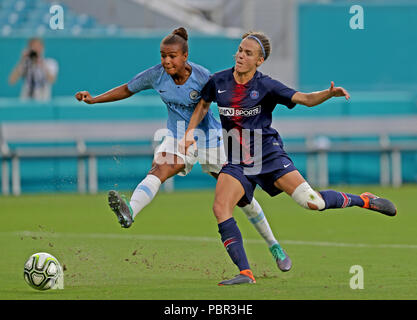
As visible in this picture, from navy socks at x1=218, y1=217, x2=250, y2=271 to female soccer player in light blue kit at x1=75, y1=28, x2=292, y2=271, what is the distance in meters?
0.75

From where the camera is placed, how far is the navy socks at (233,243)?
27.5ft

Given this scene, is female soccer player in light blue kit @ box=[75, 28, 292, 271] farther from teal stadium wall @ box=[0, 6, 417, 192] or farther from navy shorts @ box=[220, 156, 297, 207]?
teal stadium wall @ box=[0, 6, 417, 192]

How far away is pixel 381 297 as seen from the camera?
757 cm

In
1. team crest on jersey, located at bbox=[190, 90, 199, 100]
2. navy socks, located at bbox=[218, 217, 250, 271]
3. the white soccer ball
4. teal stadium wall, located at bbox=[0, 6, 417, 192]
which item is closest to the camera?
the white soccer ball

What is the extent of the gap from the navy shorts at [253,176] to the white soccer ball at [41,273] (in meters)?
1.61

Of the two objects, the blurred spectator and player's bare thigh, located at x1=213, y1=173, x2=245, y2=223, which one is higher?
the blurred spectator

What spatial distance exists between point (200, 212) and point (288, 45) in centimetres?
767

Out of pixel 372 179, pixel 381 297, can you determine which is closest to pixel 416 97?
pixel 372 179

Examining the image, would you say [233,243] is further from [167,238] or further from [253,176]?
[167,238]

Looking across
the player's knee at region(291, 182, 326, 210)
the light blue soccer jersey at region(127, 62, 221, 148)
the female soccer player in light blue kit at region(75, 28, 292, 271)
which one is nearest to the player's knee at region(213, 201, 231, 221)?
the player's knee at region(291, 182, 326, 210)

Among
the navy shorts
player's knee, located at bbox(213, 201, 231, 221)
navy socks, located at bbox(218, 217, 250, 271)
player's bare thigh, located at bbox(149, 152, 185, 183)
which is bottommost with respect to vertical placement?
navy socks, located at bbox(218, 217, 250, 271)

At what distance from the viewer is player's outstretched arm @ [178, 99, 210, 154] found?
888 cm

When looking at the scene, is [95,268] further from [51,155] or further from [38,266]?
[51,155]

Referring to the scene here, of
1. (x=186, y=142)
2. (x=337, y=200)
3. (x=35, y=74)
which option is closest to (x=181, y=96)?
(x=186, y=142)
